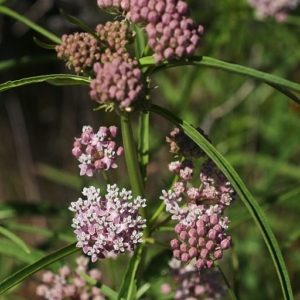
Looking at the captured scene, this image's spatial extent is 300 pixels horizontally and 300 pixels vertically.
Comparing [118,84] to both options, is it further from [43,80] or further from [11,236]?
[11,236]

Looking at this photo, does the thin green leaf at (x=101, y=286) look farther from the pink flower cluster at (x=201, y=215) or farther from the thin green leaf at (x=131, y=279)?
the pink flower cluster at (x=201, y=215)

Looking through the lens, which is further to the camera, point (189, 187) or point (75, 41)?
point (189, 187)

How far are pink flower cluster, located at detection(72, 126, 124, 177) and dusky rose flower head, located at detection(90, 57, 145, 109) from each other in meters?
0.15

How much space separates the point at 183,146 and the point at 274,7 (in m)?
1.35

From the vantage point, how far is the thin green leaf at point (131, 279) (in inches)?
41.7

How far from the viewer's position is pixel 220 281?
1.36 meters

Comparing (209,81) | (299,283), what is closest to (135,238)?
(209,81)

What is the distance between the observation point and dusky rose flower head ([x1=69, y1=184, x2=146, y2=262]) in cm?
97

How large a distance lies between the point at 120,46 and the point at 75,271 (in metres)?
0.65

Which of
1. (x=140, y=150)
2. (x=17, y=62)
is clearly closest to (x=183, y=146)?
(x=140, y=150)

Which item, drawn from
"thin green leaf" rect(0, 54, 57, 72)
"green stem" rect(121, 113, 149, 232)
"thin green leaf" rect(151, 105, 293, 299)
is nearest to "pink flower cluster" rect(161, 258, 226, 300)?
"green stem" rect(121, 113, 149, 232)

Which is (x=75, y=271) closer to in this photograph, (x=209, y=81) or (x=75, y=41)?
(x=75, y=41)

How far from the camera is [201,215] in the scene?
104cm

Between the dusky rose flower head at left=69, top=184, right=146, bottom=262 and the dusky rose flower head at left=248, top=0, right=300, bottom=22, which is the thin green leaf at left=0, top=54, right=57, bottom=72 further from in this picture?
the dusky rose flower head at left=248, top=0, right=300, bottom=22
